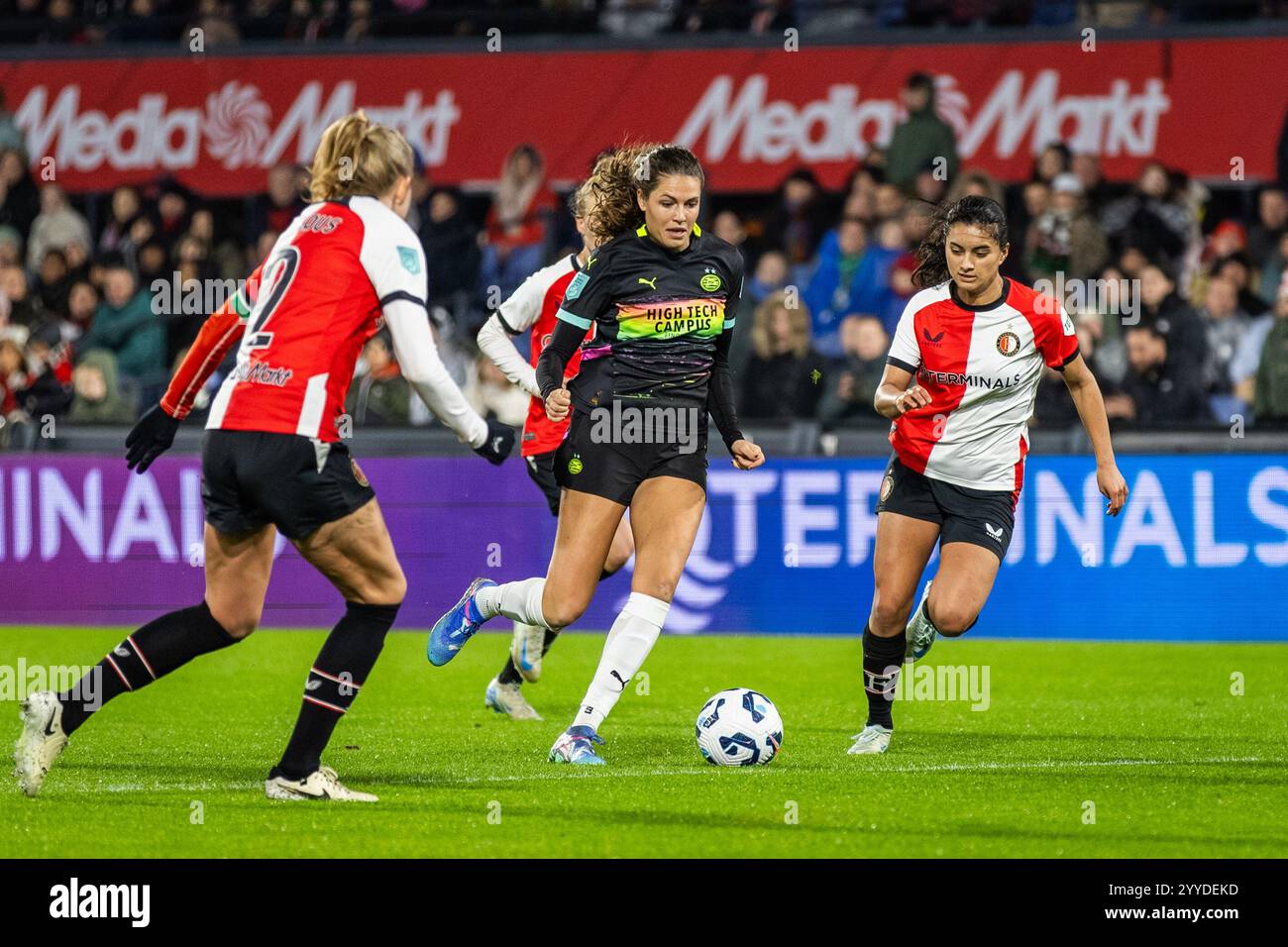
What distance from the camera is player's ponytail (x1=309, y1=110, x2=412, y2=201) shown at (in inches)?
248

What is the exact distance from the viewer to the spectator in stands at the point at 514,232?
15164mm

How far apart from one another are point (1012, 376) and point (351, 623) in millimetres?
2982

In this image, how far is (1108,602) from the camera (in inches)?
477

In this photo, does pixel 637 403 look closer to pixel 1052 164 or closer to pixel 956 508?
pixel 956 508

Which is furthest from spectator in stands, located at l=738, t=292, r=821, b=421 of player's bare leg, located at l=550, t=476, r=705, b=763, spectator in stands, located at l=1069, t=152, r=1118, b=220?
player's bare leg, located at l=550, t=476, r=705, b=763

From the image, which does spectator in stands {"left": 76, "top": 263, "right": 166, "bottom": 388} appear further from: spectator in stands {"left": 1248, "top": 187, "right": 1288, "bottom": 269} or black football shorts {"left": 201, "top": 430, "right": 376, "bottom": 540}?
black football shorts {"left": 201, "top": 430, "right": 376, "bottom": 540}

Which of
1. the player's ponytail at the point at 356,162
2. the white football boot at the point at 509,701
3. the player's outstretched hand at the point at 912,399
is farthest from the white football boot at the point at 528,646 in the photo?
the player's ponytail at the point at 356,162

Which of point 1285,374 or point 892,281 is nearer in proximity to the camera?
point 1285,374

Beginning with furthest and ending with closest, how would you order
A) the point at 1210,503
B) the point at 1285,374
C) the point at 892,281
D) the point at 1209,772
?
the point at 892,281
the point at 1285,374
the point at 1210,503
the point at 1209,772

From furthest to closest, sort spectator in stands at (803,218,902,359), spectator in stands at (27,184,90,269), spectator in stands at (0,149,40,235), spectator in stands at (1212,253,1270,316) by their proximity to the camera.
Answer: spectator in stands at (0,149,40,235) → spectator in stands at (27,184,90,269) → spectator in stands at (803,218,902,359) → spectator in stands at (1212,253,1270,316)

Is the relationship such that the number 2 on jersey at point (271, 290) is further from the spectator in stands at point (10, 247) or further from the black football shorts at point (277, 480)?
the spectator in stands at point (10, 247)

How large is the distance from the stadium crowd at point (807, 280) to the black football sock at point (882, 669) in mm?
4921
